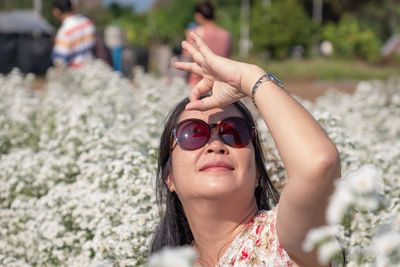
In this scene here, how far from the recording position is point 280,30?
39.7 meters

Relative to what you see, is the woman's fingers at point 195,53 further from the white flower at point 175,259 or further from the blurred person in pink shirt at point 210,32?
the blurred person in pink shirt at point 210,32

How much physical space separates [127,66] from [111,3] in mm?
57095

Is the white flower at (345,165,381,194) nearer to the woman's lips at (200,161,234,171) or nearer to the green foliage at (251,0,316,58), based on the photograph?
the woman's lips at (200,161,234,171)

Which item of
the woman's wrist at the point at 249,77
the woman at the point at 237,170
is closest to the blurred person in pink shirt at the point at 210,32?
the woman at the point at 237,170

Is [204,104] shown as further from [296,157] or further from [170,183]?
[296,157]

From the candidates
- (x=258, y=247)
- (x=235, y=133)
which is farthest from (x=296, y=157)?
(x=235, y=133)

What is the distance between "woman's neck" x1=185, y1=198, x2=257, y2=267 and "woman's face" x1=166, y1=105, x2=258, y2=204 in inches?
2.2

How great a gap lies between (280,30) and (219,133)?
1505 inches

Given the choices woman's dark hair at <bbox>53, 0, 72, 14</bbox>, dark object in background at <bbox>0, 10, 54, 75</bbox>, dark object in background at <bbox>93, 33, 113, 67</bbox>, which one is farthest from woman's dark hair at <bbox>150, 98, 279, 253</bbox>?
dark object in background at <bbox>0, 10, 54, 75</bbox>

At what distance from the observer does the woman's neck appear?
7.55 ft

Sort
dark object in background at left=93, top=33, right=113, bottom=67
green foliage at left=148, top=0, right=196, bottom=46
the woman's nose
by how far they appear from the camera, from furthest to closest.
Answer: green foliage at left=148, top=0, right=196, bottom=46 < dark object in background at left=93, top=33, right=113, bottom=67 < the woman's nose

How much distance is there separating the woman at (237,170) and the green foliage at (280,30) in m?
37.3

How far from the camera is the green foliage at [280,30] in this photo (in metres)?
39.7

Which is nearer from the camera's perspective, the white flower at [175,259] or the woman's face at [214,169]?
the white flower at [175,259]
